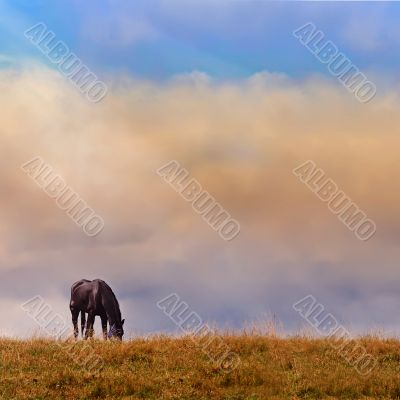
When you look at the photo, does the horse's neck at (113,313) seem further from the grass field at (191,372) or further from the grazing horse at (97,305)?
the grass field at (191,372)

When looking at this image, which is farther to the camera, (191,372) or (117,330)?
(117,330)

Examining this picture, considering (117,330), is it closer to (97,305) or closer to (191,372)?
(97,305)

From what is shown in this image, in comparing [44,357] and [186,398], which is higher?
[44,357]

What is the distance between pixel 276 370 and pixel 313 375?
3.46 feet

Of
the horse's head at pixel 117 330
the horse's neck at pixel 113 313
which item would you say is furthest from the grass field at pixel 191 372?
the horse's neck at pixel 113 313

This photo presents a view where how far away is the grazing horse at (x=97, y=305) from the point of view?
94.1ft

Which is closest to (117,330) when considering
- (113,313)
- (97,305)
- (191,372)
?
(113,313)

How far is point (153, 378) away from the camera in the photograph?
17891 millimetres

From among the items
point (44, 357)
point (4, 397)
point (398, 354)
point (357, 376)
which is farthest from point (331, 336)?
point (4, 397)

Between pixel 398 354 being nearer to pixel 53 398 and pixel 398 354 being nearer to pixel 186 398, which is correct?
pixel 186 398

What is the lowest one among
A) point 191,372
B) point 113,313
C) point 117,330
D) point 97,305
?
point 191,372

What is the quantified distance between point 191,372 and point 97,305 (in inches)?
462

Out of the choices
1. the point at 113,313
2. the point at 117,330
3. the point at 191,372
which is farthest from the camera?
the point at 113,313

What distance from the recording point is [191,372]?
18219 millimetres
